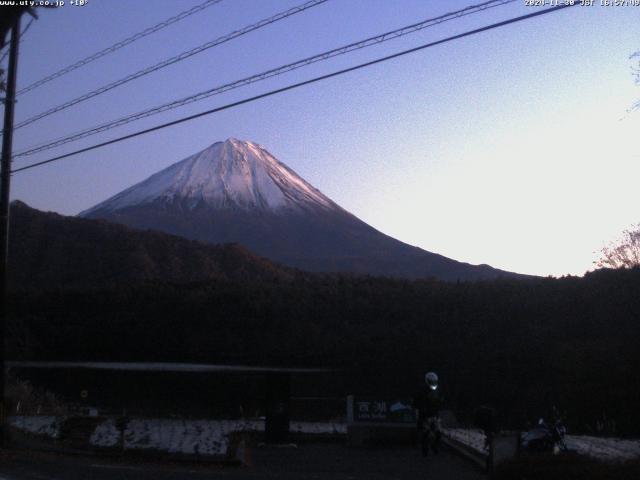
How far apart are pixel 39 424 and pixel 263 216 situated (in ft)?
283

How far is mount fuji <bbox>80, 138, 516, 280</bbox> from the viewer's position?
9294cm

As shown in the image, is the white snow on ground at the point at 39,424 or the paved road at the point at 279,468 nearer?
the paved road at the point at 279,468

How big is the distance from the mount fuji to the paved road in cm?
6427

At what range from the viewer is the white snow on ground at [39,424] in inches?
783

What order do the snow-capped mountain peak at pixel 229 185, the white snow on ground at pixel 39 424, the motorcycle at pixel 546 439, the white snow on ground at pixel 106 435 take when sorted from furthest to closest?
the snow-capped mountain peak at pixel 229 185
the white snow on ground at pixel 39 424
the white snow on ground at pixel 106 435
the motorcycle at pixel 546 439

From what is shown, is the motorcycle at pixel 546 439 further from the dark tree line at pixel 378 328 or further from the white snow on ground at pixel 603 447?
the dark tree line at pixel 378 328

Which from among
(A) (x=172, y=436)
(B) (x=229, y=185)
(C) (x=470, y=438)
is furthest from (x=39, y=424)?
(B) (x=229, y=185)

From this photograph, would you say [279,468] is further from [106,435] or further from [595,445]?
[106,435]

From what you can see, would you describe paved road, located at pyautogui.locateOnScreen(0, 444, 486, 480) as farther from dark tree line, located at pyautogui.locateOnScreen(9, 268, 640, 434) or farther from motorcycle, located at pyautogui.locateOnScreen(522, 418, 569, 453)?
dark tree line, located at pyautogui.locateOnScreen(9, 268, 640, 434)

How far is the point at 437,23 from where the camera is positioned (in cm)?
1203

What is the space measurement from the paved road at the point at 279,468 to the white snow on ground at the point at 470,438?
1.47ft

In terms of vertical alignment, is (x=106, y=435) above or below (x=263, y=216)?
below

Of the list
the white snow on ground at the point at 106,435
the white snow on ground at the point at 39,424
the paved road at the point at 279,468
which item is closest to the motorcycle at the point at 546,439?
the paved road at the point at 279,468

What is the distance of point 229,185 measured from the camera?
4589 inches
